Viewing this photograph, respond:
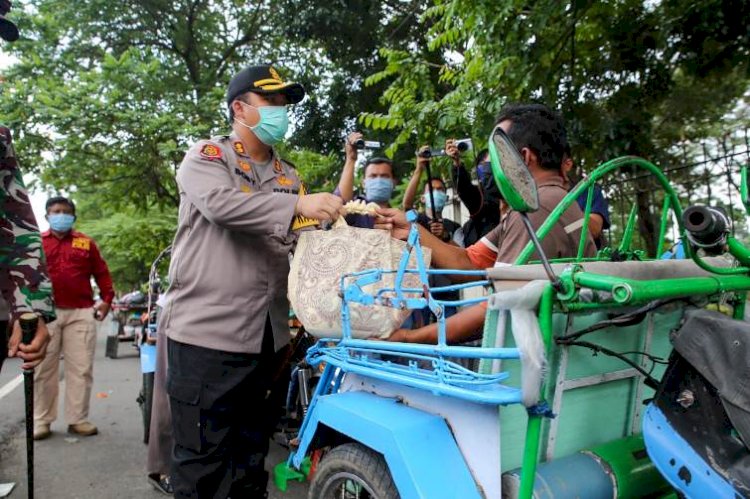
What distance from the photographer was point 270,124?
2.32m

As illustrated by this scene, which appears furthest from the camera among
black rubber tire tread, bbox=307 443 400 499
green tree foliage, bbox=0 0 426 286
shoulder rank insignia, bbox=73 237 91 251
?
green tree foliage, bbox=0 0 426 286

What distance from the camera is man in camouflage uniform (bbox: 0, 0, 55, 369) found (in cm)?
229

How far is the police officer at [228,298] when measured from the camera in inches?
77.2

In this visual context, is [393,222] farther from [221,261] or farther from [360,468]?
[360,468]

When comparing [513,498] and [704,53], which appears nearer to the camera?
[513,498]

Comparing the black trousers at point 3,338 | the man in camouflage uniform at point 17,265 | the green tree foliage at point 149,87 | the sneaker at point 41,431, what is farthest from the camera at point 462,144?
the green tree foliage at point 149,87

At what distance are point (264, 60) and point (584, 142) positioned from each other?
27.4 feet

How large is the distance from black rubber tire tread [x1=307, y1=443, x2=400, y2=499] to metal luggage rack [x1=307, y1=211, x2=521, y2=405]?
0.82ft

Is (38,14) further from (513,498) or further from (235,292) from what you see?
(513,498)

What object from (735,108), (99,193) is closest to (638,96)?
(735,108)

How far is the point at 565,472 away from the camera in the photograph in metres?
1.52

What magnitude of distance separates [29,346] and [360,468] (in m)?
1.50

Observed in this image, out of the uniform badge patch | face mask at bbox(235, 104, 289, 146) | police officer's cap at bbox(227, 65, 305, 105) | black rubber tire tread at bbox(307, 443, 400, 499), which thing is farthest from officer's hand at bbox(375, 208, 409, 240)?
black rubber tire tread at bbox(307, 443, 400, 499)

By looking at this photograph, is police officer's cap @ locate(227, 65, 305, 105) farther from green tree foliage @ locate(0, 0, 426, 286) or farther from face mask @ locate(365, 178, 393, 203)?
green tree foliage @ locate(0, 0, 426, 286)
